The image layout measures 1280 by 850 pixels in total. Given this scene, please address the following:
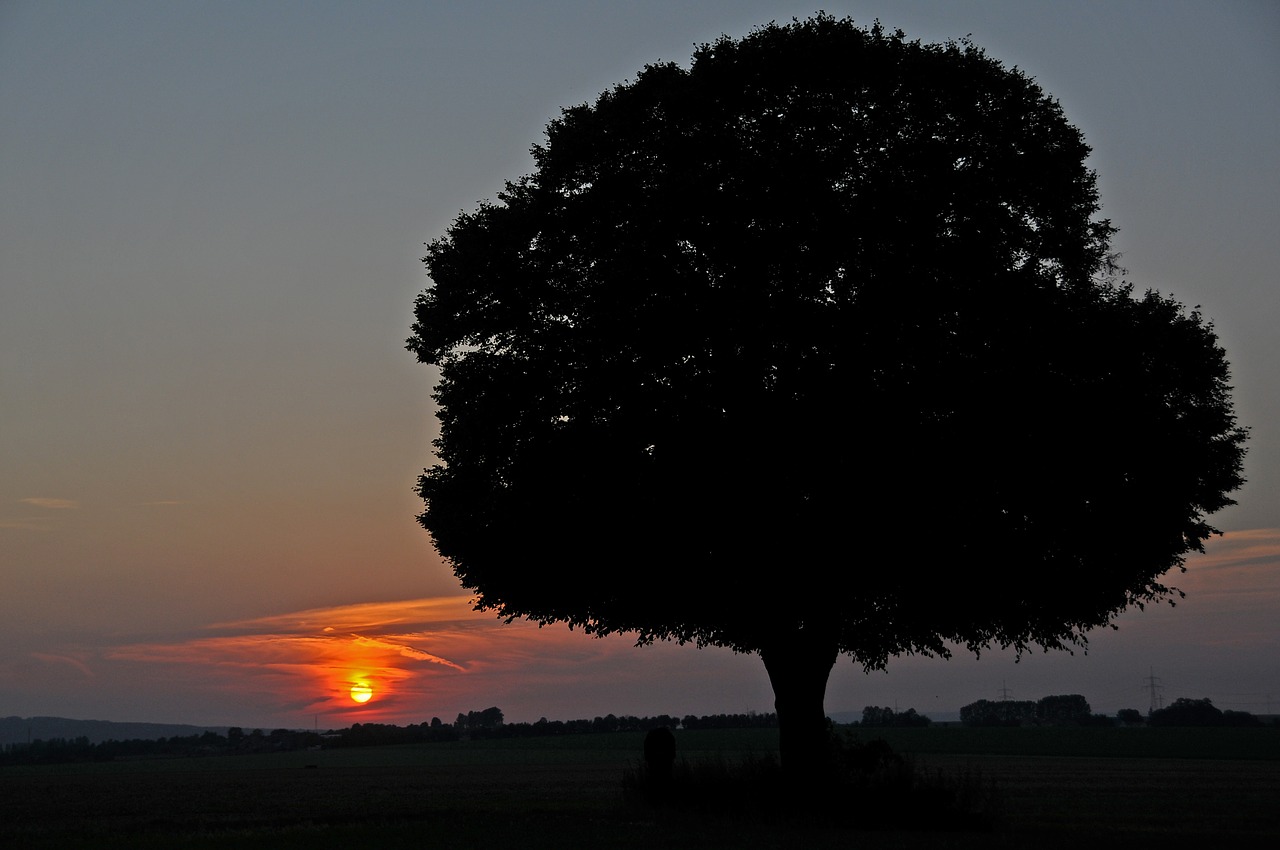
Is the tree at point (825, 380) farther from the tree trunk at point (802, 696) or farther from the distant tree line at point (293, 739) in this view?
the distant tree line at point (293, 739)

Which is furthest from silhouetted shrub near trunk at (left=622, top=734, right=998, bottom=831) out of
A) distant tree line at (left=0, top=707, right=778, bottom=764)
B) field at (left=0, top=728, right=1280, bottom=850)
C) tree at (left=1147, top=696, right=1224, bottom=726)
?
tree at (left=1147, top=696, right=1224, bottom=726)

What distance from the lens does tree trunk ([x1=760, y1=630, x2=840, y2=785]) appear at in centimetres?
2909

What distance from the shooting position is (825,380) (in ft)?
90.5

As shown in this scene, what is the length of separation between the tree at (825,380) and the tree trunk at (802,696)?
79 millimetres

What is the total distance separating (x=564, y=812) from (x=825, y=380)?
16.2 m

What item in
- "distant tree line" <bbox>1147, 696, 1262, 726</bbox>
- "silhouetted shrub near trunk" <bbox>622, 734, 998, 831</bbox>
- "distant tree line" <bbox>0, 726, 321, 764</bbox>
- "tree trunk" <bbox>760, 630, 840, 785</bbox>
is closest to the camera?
"silhouetted shrub near trunk" <bbox>622, 734, 998, 831</bbox>

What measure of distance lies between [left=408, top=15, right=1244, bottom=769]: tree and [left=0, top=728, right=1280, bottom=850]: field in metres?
4.63

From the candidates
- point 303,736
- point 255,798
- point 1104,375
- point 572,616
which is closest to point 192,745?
point 303,736

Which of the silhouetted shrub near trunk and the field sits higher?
the silhouetted shrub near trunk

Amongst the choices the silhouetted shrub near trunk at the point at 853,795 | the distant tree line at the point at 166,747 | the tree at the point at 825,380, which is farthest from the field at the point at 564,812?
the distant tree line at the point at 166,747

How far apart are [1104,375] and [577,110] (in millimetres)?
15168

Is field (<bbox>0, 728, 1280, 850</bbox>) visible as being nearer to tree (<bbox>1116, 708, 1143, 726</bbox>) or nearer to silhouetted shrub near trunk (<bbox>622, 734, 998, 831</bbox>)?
silhouetted shrub near trunk (<bbox>622, 734, 998, 831</bbox>)

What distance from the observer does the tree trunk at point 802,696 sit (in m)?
29.1

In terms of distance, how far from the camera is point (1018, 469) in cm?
2698
